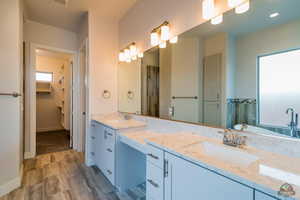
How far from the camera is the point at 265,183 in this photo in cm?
65

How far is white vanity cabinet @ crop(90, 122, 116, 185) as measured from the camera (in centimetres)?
192

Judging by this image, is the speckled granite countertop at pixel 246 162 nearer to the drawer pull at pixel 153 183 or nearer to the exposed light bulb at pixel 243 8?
the drawer pull at pixel 153 183

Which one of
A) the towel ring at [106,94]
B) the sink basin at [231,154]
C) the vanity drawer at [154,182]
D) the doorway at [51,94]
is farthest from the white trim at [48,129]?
the sink basin at [231,154]

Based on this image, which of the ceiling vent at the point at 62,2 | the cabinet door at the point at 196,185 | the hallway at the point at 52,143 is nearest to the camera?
the cabinet door at the point at 196,185

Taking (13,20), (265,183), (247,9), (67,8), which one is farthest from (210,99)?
(67,8)

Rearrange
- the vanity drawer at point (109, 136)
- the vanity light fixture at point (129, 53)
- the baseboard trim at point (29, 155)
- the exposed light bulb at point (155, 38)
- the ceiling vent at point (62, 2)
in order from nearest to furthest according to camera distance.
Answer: the vanity drawer at point (109, 136)
the exposed light bulb at point (155, 38)
the ceiling vent at point (62, 2)
the vanity light fixture at point (129, 53)
the baseboard trim at point (29, 155)

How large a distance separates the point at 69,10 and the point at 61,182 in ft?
9.00

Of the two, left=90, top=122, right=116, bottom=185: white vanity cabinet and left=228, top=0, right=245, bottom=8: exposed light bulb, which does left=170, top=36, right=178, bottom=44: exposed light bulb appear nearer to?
left=228, top=0, right=245, bottom=8: exposed light bulb

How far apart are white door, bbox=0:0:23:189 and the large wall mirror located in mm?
1825

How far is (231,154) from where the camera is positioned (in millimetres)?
1128

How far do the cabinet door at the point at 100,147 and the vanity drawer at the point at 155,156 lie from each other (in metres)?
1.08

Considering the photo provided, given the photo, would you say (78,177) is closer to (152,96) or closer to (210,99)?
(152,96)

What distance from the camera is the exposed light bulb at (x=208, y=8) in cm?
133

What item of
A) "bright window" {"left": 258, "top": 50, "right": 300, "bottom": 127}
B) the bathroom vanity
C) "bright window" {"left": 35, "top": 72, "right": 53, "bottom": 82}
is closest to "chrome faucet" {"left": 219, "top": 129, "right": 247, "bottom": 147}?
the bathroom vanity
